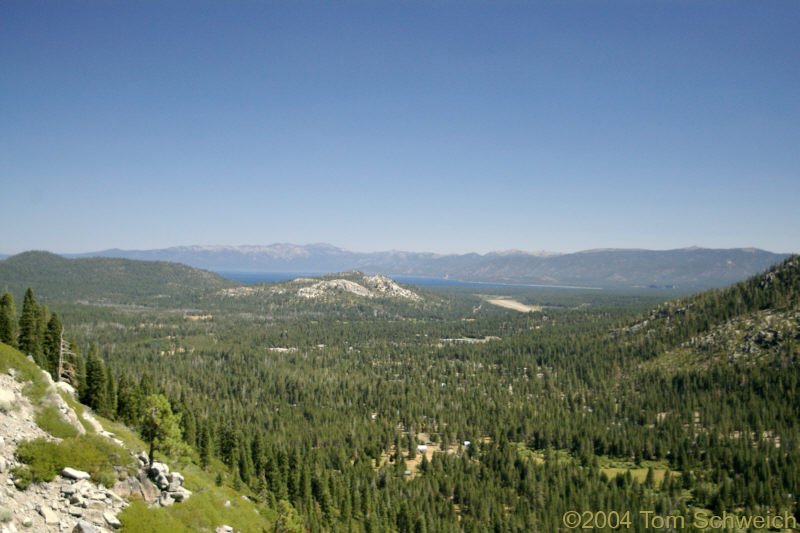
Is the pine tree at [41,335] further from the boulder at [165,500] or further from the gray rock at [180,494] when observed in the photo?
the boulder at [165,500]

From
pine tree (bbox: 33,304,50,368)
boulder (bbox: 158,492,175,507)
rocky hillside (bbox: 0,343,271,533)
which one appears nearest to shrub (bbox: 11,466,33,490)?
rocky hillside (bbox: 0,343,271,533)

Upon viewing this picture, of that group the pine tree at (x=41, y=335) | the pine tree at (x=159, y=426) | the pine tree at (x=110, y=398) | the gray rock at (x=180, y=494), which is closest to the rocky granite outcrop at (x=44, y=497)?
the gray rock at (x=180, y=494)

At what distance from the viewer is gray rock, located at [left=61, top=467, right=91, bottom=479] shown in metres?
31.3

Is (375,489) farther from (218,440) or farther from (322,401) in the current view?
(322,401)

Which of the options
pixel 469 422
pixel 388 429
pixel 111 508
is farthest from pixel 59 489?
pixel 469 422

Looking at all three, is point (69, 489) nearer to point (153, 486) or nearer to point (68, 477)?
point (68, 477)

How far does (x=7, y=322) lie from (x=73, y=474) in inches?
1847

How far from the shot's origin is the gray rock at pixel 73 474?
1233 inches

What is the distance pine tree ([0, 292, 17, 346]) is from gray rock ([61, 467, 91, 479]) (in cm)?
4198

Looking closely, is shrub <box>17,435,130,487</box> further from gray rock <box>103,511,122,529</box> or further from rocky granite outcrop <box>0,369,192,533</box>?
gray rock <box>103,511,122,529</box>

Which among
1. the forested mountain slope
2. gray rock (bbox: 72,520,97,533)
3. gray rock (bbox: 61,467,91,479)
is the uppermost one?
gray rock (bbox: 61,467,91,479)

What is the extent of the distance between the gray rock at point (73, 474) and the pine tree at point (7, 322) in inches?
1653

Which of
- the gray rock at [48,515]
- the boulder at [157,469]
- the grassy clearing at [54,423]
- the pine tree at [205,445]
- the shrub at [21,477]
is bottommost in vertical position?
the pine tree at [205,445]

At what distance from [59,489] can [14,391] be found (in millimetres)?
11146
